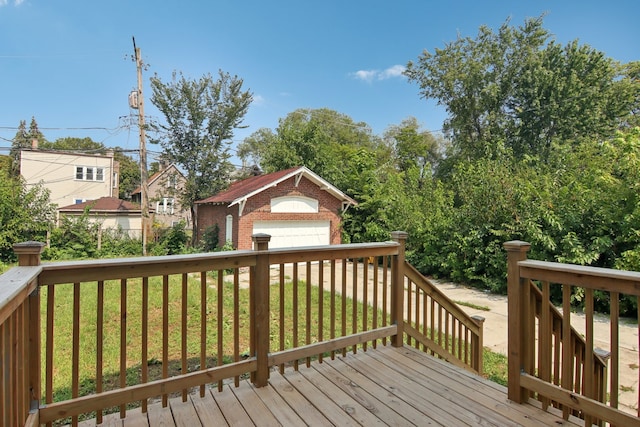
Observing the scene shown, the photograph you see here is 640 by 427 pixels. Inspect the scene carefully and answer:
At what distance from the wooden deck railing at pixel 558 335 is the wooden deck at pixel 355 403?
0.20m

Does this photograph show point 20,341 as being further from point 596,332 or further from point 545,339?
point 596,332

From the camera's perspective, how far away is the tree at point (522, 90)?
16234 millimetres

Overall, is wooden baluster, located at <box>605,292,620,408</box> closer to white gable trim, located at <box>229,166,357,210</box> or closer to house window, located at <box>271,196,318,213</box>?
white gable trim, located at <box>229,166,357,210</box>

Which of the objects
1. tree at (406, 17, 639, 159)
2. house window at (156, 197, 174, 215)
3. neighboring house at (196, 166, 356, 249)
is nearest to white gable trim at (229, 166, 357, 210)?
neighboring house at (196, 166, 356, 249)

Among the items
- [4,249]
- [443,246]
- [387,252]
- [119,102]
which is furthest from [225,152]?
[387,252]

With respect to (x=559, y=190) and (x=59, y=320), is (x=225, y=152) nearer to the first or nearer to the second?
(x=59, y=320)

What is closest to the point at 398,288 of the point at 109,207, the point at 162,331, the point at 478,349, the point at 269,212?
the point at 478,349

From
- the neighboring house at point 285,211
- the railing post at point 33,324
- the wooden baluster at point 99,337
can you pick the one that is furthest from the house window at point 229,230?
the railing post at point 33,324

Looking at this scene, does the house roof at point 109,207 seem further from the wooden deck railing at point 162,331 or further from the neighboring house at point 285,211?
the wooden deck railing at point 162,331

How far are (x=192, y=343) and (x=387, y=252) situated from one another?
3.13m

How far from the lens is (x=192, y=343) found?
14.8 feet

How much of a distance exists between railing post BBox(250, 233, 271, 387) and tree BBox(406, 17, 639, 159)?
14.3 m

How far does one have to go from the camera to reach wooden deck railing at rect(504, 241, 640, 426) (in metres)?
1.62

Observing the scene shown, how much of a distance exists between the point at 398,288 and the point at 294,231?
9.84 metres
